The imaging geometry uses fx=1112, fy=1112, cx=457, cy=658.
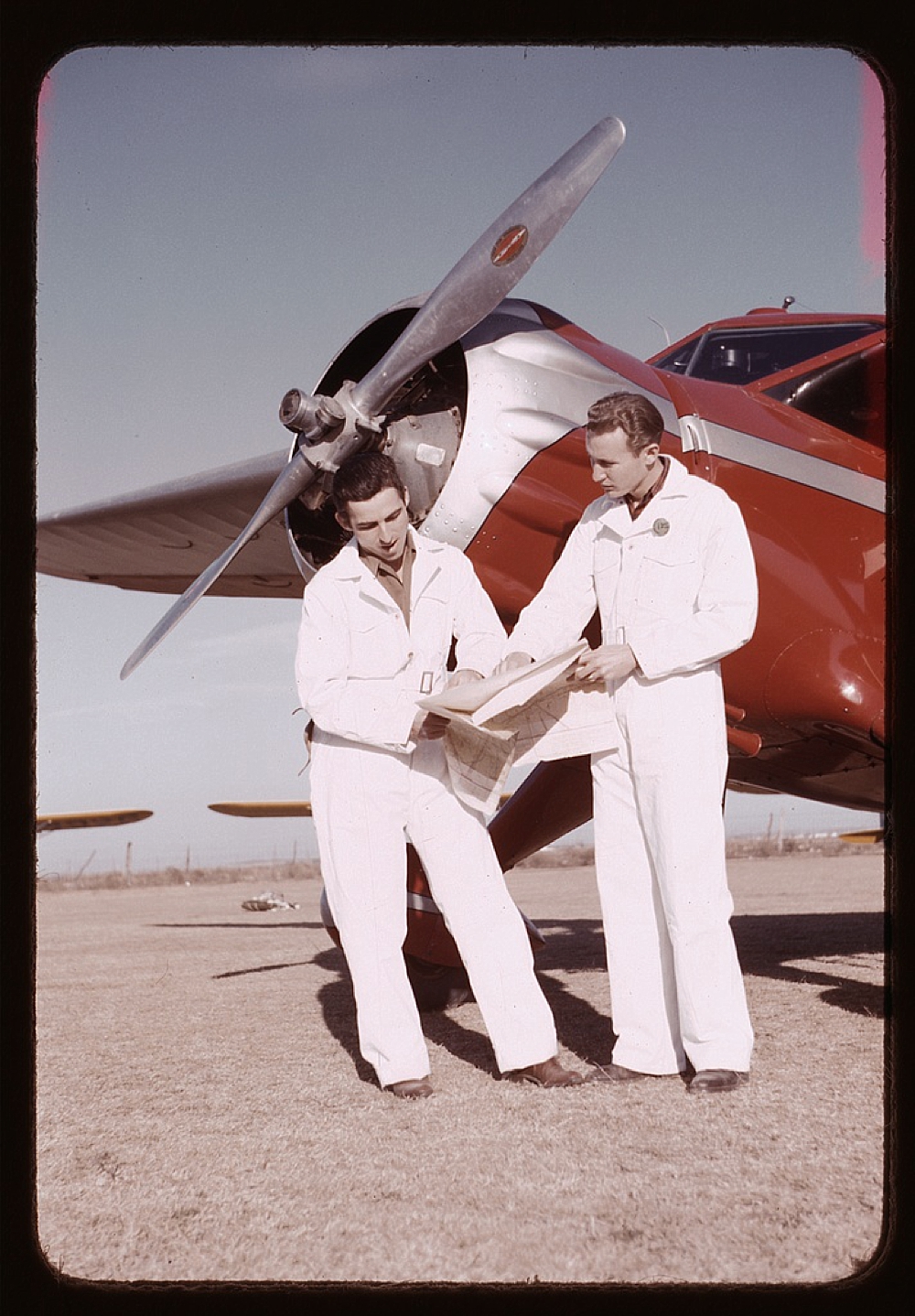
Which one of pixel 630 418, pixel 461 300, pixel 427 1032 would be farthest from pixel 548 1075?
pixel 461 300

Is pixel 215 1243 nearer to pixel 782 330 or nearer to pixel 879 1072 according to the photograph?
pixel 879 1072

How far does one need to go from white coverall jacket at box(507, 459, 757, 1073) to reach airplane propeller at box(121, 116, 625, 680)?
0.89m

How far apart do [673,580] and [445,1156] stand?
5.48 feet

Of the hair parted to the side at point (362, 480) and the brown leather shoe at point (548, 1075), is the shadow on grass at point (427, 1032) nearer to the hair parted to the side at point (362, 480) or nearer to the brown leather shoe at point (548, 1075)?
the brown leather shoe at point (548, 1075)

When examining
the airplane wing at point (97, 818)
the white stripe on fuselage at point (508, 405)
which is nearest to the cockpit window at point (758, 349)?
the white stripe on fuselage at point (508, 405)

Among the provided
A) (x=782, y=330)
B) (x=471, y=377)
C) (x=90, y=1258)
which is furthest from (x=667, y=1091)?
(x=782, y=330)

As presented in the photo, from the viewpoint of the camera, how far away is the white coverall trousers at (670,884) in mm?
3008

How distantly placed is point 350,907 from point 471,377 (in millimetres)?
1754

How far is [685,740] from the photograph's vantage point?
3.11m

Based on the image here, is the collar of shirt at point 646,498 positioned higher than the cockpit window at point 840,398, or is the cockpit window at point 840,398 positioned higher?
the cockpit window at point 840,398

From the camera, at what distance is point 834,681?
4.26m

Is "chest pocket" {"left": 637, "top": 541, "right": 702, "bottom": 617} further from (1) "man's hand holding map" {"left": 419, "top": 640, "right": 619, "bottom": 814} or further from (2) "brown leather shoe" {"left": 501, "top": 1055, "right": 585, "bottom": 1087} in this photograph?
(2) "brown leather shoe" {"left": 501, "top": 1055, "right": 585, "bottom": 1087}

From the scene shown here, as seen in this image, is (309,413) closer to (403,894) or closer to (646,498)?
(646,498)

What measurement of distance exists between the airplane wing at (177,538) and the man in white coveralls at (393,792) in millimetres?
2660
